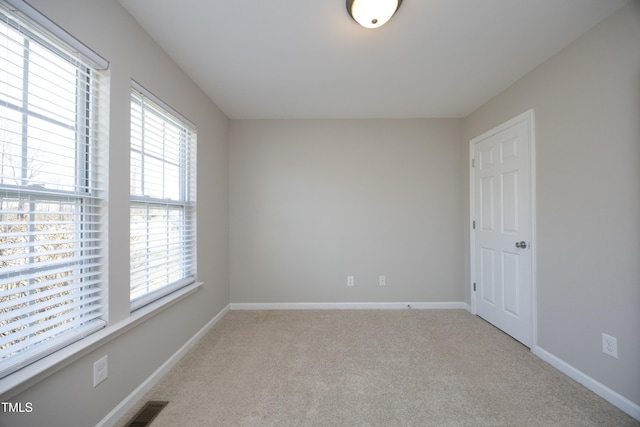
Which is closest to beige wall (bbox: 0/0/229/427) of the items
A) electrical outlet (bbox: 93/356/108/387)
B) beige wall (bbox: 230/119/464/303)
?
electrical outlet (bbox: 93/356/108/387)

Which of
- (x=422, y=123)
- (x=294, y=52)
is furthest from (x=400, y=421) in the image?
(x=422, y=123)

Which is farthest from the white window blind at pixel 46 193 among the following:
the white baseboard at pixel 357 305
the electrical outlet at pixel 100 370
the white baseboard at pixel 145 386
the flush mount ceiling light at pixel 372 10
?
the white baseboard at pixel 357 305

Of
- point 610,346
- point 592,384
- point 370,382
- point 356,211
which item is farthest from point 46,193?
point 592,384

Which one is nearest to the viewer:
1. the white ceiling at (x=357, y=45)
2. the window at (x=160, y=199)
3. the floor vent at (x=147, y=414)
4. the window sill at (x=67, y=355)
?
the window sill at (x=67, y=355)

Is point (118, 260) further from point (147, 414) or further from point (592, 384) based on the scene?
point (592, 384)

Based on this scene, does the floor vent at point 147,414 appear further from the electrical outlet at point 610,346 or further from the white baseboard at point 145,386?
the electrical outlet at point 610,346

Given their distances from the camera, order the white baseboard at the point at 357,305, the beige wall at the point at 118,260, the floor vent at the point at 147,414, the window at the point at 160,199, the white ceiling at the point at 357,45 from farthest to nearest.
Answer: the white baseboard at the point at 357,305 → the window at the point at 160,199 → the white ceiling at the point at 357,45 → the floor vent at the point at 147,414 → the beige wall at the point at 118,260

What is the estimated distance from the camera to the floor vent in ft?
4.92

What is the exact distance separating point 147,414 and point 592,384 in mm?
3007

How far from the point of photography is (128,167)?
1.64 meters

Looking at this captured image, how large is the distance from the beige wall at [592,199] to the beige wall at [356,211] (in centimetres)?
Result: 120

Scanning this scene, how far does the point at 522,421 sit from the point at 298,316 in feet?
7.18

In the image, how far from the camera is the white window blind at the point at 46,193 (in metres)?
1.07

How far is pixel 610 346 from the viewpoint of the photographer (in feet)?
5.49
